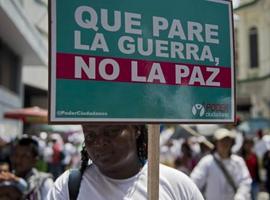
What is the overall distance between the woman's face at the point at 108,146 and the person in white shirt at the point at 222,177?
3.23 m

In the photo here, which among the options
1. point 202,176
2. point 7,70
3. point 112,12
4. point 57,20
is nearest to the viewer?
point 57,20

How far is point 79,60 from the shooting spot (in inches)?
79.0

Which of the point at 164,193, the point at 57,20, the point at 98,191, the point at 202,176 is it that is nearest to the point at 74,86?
the point at 57,20

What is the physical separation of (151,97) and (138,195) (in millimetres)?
452

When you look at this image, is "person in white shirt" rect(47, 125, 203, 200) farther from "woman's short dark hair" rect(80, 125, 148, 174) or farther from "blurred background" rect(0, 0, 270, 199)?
"blurred background" rect(0, 0, 270, 199)

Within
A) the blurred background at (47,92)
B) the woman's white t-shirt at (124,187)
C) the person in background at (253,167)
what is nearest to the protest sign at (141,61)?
the blurred background at (47,92)

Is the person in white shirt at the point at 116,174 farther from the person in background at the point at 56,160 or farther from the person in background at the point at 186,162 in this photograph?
the person in background at the point at 56,160

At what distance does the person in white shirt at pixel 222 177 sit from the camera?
215 inches

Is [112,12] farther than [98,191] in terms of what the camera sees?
No

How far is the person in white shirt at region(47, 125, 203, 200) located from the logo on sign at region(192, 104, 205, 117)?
0.98 feet

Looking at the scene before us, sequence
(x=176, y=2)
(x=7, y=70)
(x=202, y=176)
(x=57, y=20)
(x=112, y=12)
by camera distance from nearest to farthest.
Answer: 1. (x=57, y=20)
2. (x=112, y=12)
3. (x=176, y=2)
4. (x=202, y=176)
5. (x=7, y=70)

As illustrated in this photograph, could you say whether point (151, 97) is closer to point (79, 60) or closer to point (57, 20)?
point (79, 60)

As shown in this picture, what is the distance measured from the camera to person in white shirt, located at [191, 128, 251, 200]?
17.9 feet

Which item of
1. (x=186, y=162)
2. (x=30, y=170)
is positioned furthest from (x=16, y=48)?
(x=30, y=170)
